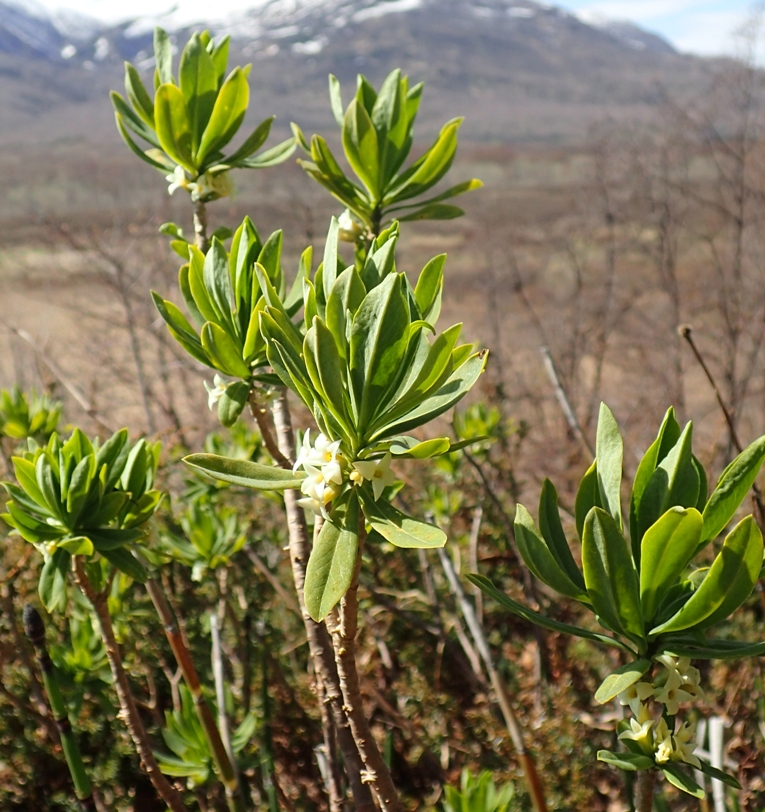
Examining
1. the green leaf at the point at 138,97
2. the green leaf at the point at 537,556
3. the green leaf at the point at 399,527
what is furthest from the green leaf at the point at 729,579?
the green leaf at the point at 138,97

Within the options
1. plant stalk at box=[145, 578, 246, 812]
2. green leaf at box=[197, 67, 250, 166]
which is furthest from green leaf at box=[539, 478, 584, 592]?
green leaf at box=[197, 67, 250, 166]

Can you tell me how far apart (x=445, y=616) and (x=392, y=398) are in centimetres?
192

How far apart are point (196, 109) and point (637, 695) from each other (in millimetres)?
1024

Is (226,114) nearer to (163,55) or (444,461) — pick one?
(163,55)

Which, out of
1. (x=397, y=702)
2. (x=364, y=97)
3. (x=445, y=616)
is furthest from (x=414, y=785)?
(x=364, y=97)

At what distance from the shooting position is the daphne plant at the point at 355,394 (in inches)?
28.1

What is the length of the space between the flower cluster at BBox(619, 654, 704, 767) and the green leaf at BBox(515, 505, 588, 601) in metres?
0.12

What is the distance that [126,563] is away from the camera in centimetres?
106

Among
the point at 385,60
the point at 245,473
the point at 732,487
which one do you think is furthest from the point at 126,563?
the point at 385,60

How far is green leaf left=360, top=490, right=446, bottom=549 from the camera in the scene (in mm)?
695

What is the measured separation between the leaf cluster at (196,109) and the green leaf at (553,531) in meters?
0.70

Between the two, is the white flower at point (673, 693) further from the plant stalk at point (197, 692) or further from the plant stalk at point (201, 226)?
the plant stalk at point (201, 226)

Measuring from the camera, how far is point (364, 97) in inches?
48.5

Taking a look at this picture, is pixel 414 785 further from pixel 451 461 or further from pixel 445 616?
pixel 451 461
